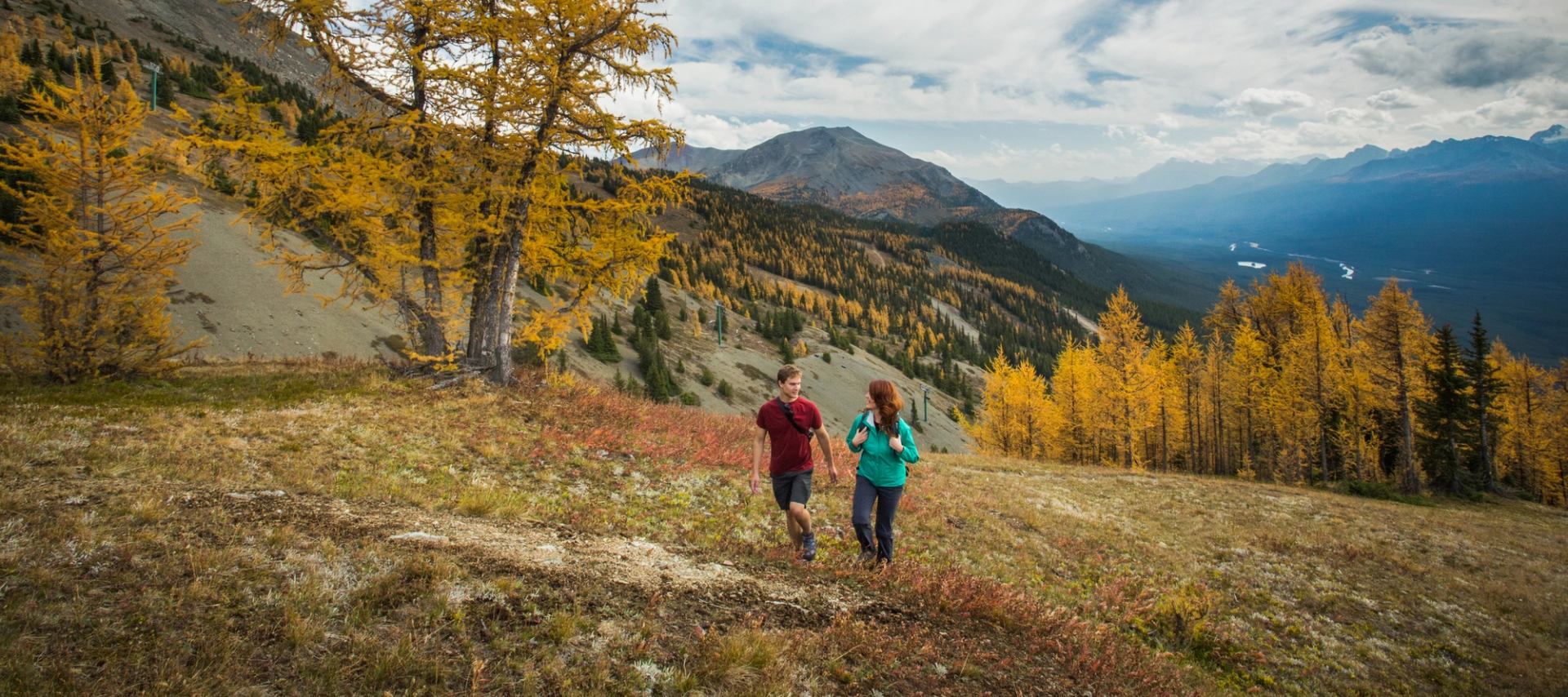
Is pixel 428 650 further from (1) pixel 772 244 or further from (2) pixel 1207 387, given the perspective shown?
(1) pixel 772 244

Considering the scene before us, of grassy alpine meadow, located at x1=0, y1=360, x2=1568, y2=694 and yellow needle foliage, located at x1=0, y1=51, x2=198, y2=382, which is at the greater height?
yellow needle foliage, located at x1=0, y1=51, x2=198, y2=382

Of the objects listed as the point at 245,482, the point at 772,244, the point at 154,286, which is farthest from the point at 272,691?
the point at 772,244

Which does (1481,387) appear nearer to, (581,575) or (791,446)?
(791,446)

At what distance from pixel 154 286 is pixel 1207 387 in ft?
183

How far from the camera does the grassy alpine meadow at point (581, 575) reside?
4.14m

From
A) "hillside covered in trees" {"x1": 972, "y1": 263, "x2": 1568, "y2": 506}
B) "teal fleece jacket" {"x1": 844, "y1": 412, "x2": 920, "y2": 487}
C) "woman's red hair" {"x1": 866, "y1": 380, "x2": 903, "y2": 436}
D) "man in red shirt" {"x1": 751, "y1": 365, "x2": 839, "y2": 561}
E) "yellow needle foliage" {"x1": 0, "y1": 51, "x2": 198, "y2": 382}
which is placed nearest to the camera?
"woman's red hair" {"x1": 866, "y1": 380, "x2": 903, "y2": 436}

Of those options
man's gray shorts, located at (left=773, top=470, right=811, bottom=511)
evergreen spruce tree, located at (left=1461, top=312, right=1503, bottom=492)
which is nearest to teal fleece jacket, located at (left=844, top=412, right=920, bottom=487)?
man's gray shorts, located at (left=773, top=470, right=811, bottom=511)

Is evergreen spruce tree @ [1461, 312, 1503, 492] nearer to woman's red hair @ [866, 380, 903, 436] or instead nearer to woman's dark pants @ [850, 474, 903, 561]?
woman's dark pants @ [850, 474, 903, 561]

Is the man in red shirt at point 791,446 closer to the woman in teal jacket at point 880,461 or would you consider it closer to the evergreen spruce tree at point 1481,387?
the woman in teal jacket at point 880,461

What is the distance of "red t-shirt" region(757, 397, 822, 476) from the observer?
309 inches

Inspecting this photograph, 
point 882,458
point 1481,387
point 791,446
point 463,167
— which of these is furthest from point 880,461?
point 1481,387

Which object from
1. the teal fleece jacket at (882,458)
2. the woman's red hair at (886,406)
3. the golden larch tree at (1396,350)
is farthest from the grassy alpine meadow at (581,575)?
the golden larch tree at (1396,350)

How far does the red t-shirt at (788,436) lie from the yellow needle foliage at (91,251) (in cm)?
1434

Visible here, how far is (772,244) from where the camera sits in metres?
187
